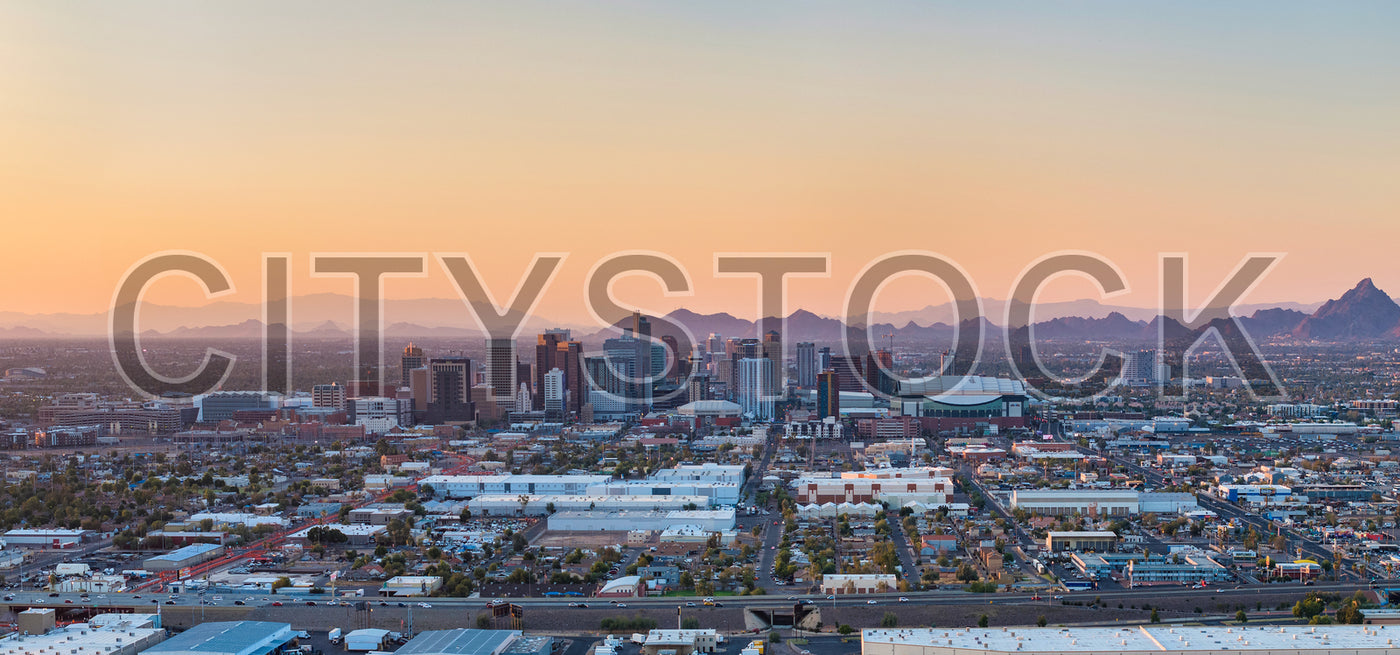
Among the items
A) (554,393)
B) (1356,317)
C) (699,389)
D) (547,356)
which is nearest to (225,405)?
(554,393)

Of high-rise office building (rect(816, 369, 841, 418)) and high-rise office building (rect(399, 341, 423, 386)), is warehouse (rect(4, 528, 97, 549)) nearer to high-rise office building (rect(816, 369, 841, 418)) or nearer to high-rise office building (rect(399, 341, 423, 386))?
high-rise office building (rect(816, 369, 841, 418))

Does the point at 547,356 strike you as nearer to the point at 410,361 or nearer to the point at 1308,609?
the point at 410,361

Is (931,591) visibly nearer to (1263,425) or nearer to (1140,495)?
(1140,495)

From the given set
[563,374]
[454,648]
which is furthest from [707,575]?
[563,374]

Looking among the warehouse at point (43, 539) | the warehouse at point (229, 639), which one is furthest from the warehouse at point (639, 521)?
the warehouse at point (43, 539)

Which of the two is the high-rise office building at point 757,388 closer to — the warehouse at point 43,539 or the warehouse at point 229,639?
the warehouse at point 43,539

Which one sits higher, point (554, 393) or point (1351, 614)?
point (554, 393)
